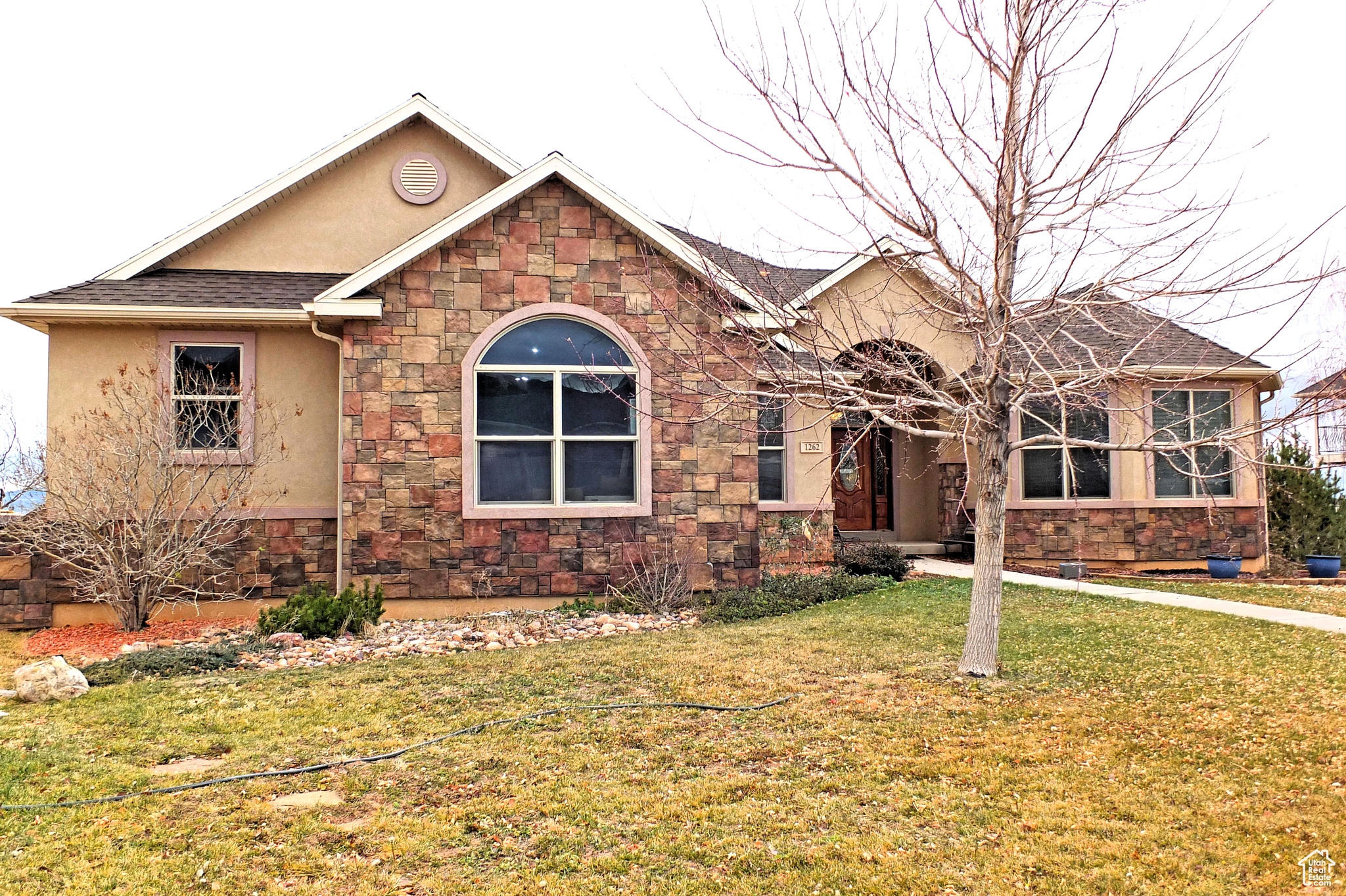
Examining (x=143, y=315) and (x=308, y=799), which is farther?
(x=143, y=315)

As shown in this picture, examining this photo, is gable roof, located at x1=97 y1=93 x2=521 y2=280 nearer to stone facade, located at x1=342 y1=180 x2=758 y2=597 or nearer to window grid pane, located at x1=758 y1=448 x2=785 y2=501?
stone facade, located at x1=342 y1=180 x2=758 y2=597

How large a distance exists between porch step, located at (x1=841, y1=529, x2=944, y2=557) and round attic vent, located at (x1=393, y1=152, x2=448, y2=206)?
927 centimetres

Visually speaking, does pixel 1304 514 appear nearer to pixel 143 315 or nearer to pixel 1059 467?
pixel 1059 467

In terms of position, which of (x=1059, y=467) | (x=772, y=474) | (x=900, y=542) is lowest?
(x=900, y=542)

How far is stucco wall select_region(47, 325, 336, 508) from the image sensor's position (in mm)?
10328

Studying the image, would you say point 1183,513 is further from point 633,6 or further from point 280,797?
point 280,797

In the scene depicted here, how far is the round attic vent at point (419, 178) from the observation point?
11.9 m

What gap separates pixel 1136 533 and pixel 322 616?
12525mm

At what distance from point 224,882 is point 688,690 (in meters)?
3.38

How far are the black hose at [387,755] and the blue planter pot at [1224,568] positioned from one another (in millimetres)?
10478

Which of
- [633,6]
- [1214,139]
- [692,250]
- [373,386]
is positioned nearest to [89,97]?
[373,386]

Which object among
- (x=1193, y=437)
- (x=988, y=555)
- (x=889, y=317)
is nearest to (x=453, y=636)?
(x=988, y=555)

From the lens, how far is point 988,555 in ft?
20.5

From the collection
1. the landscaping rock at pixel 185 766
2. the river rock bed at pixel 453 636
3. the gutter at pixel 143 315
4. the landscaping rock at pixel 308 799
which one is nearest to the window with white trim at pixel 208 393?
the gutter at pixel 143 315
